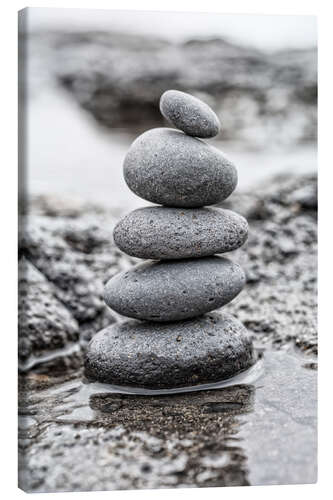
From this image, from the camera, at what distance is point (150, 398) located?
5418 mm

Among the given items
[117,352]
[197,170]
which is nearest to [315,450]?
[117,352]

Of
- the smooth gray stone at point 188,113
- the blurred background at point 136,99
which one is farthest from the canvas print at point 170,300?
the blurred background at point 136,99

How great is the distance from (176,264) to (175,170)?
2.70 ft

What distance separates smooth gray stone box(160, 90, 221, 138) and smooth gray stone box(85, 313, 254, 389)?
5.33 feet

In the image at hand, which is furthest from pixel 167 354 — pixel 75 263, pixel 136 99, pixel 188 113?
pixel 136 99

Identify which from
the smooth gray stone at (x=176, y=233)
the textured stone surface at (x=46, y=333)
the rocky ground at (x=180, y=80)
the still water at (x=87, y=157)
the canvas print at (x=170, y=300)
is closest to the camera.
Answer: the canvas print at (x=170, y=300)

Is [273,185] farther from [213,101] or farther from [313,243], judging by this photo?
[213,101]

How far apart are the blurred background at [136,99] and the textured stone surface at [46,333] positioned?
326 centimetres

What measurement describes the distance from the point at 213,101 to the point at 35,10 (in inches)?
308

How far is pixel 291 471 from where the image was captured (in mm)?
4305

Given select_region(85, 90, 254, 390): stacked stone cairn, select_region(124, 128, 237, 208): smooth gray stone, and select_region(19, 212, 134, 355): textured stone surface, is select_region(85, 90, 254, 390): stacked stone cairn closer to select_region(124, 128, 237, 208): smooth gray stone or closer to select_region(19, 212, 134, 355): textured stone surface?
select_region(124, 128, 237, 208): smooth gray stone

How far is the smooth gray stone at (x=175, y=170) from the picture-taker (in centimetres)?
538

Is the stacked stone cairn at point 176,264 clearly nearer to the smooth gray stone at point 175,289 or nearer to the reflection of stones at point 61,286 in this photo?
the smooth gray stone at point 175,289

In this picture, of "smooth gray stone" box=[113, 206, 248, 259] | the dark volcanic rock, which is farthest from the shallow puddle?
the dark volcanic rock
